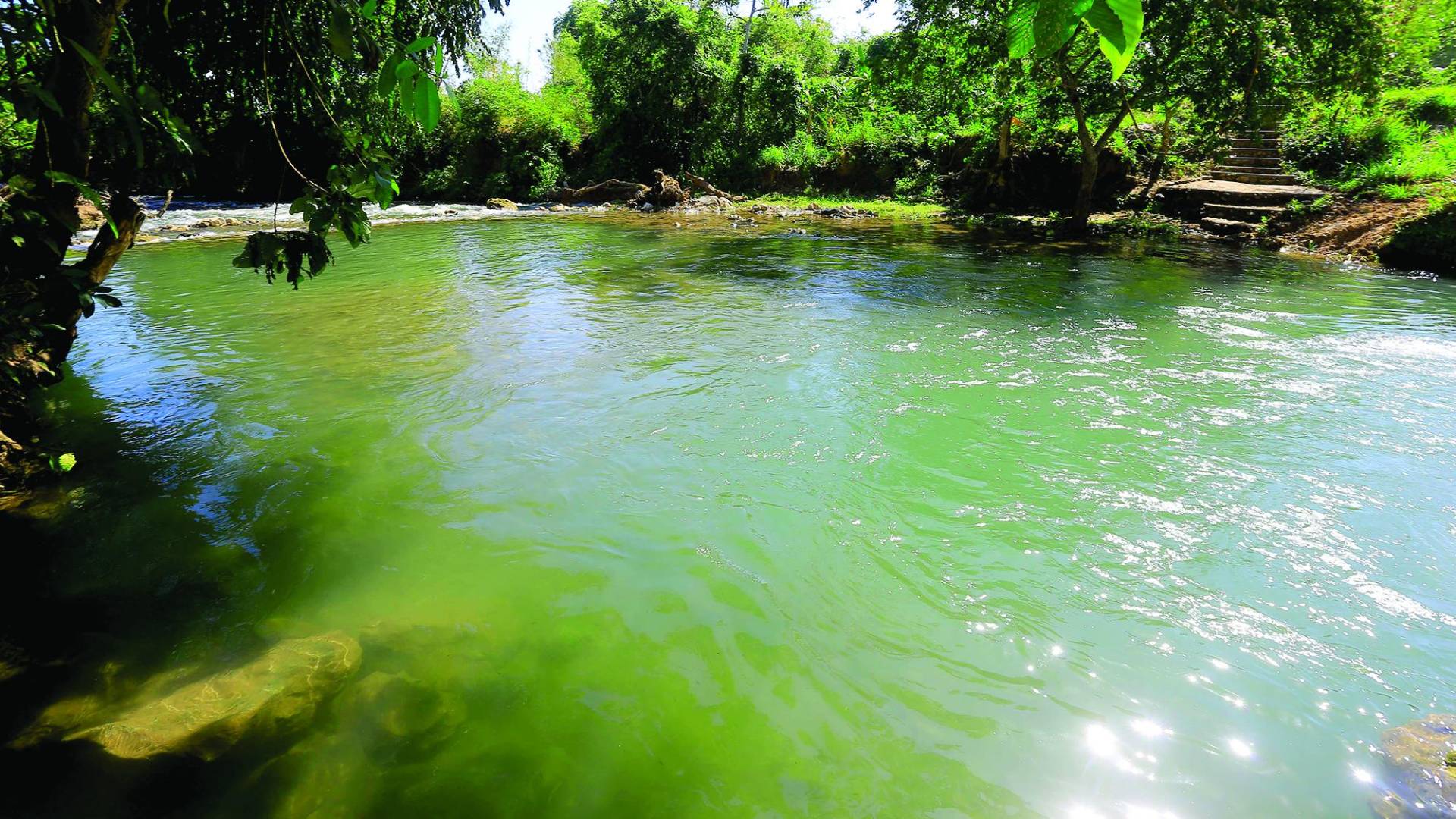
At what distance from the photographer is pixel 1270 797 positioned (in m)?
2.12

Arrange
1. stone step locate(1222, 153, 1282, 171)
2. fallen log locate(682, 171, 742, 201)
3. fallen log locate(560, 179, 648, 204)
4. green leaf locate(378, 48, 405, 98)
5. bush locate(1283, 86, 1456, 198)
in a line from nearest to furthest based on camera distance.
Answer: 1. green leaf locate(378, 48, 405, 98)
2. bush locate(1283, 86, 1456, 198)
3. stone step locate(1222, 153, 1282, 171)
4. fallen log locate(682, 171, 742, 201)
5. fallen log locate(560, 179, 648, 204)

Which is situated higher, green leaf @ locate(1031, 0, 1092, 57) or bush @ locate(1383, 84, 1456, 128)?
bush @ locate(1383, 84, 1456, 128)

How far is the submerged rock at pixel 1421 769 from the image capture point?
6.75ft

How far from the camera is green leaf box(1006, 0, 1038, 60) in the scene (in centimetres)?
122

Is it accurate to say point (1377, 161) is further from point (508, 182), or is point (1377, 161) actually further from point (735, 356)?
point (508, 182)

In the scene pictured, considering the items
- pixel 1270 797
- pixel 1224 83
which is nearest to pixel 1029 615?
pixel 1270 797

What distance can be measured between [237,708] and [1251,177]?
23.3 metres

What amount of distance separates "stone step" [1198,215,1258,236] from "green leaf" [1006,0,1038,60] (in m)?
17.9

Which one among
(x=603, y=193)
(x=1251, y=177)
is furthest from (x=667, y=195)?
(x=1251, y=177)

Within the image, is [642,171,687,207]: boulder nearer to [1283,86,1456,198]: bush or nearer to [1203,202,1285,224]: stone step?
[1203,202,1285,224]: stone step

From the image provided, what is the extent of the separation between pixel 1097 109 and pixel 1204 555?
1533 cm

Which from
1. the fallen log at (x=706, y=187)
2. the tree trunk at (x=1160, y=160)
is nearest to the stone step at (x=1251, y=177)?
the tree trunk at (x=1160, y=160)

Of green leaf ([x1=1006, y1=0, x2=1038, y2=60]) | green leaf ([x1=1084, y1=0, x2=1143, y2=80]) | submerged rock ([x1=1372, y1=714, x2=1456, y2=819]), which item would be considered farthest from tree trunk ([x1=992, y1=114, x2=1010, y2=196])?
green leaf ([x1=1084, y1=0, x2=1143, y2=80])

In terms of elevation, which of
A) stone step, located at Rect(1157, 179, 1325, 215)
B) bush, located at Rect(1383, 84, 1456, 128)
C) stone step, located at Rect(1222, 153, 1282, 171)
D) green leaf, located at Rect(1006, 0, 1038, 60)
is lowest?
green leaf, located at Rect(1006, 0, 1038, 60)
